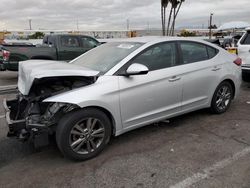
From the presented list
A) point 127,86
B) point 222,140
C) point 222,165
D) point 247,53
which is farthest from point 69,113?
point 247,53

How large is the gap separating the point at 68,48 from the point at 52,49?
2.21 feet

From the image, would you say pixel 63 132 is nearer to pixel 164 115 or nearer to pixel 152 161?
pixel 152 161

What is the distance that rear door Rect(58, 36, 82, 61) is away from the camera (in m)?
10.0

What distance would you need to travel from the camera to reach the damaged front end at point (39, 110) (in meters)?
3.15

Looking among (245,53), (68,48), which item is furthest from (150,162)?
(68,48)

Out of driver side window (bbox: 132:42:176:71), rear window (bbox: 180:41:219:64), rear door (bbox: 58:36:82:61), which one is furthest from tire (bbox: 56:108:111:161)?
rear door (bbox: 58:36:82:61)

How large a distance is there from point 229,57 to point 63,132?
3630 millimetres

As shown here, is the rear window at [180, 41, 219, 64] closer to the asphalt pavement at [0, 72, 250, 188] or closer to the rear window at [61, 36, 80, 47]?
the asphalt pavement at [0, 72, 250, 188]

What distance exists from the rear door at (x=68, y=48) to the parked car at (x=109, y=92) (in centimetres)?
572

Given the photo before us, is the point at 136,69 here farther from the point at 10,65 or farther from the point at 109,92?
the point at 10,65

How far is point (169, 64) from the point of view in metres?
4.16

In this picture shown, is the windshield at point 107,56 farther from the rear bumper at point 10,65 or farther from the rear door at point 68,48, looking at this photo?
the rear door at point 68,48

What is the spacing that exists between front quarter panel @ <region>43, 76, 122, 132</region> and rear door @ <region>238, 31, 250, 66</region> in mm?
4728

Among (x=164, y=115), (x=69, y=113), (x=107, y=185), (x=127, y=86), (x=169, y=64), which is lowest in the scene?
(x=107, y=185)
